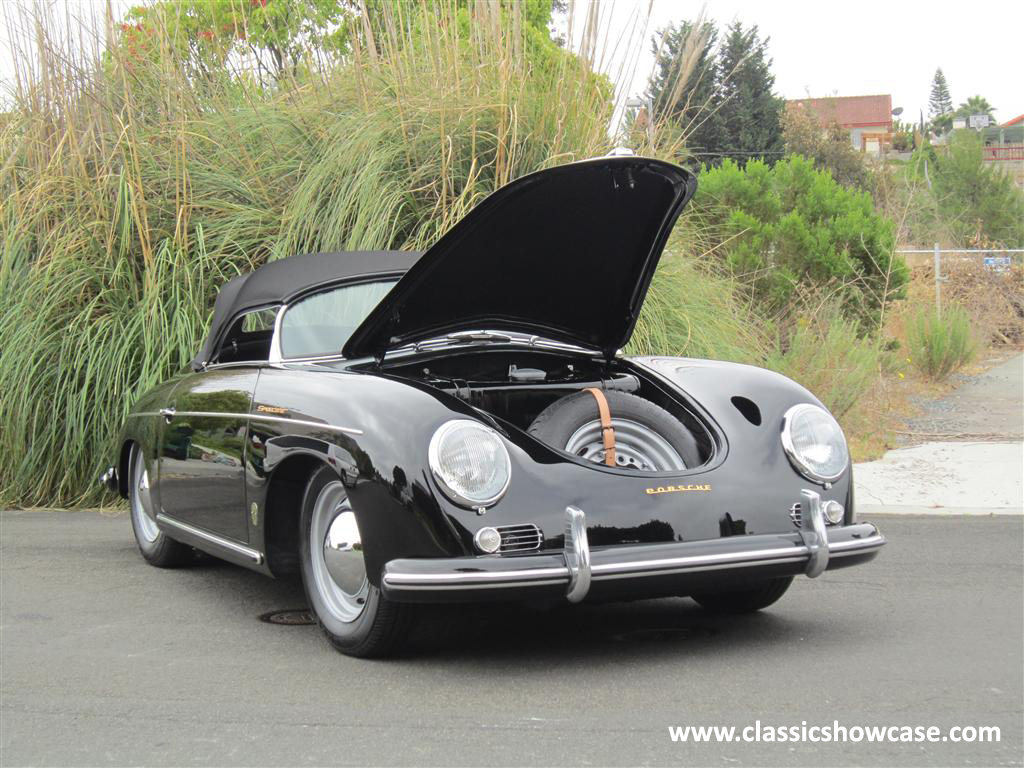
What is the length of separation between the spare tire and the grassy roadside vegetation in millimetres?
3176

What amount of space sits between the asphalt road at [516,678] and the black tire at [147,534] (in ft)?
1.01

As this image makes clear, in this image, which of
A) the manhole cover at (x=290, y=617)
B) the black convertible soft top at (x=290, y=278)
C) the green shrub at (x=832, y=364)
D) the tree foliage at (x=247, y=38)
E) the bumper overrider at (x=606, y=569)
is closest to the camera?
the bumper overrider at (x=606, y=569)

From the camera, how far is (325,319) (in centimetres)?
494

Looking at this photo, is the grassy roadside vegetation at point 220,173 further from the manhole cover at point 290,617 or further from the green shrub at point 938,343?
the green shrub at point 938,343

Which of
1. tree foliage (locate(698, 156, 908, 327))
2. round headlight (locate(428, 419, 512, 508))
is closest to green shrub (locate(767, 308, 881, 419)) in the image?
tree foliage (locate(698, 156, 908, 327))

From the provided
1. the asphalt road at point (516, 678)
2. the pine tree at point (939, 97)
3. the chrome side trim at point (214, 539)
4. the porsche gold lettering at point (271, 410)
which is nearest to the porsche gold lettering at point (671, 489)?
the asphalt road at point (516, 678)

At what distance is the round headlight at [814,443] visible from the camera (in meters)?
4.08

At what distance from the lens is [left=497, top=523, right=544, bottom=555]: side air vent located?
3.56m

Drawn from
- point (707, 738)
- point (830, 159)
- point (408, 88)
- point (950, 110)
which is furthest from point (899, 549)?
point (950, 110)

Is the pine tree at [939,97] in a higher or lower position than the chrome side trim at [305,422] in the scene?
higher

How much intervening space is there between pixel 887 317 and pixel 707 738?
981 centimetres

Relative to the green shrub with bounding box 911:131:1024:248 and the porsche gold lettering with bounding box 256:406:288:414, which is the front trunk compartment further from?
the green shrub with bounding box 911:131:1024:248

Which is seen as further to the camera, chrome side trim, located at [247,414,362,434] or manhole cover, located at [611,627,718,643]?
manhole cover, located at [611,627,718,643]

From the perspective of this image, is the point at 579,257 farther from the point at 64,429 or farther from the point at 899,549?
the point at 64,429
